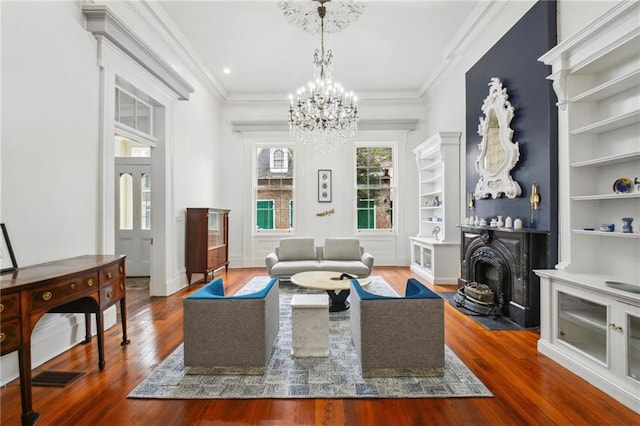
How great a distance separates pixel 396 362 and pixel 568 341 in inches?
58.1

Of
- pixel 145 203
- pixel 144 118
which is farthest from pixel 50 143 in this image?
pixel 145 203

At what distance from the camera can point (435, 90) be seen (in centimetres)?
641

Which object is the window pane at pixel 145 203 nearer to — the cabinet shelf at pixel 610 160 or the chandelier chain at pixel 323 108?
the chandelier chain at pixel 323 108

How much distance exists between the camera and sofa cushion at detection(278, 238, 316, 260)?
5.64m

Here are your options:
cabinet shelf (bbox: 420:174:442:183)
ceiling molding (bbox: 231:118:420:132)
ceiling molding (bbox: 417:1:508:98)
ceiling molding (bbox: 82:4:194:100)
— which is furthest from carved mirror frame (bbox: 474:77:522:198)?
ceiling molding (bbox: 82:4:194:100)

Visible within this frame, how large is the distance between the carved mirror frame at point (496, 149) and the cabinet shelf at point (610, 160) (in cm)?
86

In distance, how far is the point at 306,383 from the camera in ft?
7.62

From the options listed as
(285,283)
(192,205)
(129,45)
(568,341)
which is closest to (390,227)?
(285,283)

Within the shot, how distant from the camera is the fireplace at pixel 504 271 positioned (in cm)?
331

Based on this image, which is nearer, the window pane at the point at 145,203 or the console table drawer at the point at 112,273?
the console table drawer at the point at 112,273

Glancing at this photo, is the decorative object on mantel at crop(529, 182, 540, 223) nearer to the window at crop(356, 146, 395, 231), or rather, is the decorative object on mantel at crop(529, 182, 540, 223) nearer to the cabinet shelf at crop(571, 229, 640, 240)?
the cabinet shelf at crop(571, 229, 640, 240)

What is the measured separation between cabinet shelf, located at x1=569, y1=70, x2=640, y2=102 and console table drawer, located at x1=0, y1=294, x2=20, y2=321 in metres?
4.28

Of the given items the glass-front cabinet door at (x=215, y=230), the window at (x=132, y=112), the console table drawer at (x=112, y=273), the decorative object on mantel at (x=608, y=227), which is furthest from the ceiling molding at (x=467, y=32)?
the console table drawer at (x=112, y=273)

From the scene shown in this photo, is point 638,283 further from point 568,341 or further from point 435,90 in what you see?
point 435,90
